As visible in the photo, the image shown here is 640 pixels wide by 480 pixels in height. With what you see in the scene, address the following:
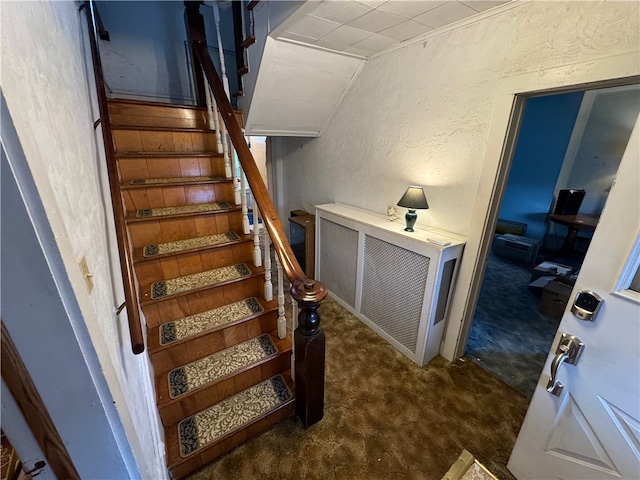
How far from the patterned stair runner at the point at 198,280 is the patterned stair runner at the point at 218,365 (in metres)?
0.42

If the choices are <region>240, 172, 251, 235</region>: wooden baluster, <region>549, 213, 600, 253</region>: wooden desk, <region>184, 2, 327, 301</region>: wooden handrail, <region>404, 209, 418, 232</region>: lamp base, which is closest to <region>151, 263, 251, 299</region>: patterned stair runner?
<region>240, 172, 251, 235</region>: wooden baluster

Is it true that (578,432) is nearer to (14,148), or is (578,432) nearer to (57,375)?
(57,375)

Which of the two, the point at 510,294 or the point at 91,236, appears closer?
the point at 91,236

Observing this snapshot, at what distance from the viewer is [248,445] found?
1412mm

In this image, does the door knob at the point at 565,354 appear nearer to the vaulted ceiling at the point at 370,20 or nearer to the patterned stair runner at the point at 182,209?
the vaulted ceiling at the point at 370,20

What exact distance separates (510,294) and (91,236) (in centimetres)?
361

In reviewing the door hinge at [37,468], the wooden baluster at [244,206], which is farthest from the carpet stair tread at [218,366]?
the door hinge at [37,468]

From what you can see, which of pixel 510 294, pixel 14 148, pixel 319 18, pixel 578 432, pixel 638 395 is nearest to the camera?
pixel 14 148

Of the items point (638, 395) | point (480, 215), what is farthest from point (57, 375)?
point (480, 215)

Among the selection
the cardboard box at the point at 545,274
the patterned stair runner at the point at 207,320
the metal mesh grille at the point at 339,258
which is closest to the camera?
the patterned stair runner at the point at 207,320

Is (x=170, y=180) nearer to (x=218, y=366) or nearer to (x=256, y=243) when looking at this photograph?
(x=256, y=243)

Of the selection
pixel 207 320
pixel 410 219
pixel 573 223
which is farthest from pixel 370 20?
Result: pixel 573 223

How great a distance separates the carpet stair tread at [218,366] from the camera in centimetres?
136

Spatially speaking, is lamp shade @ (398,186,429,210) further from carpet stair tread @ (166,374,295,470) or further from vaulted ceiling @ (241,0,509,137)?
carpet stair tread @ (166,374,295,470)
